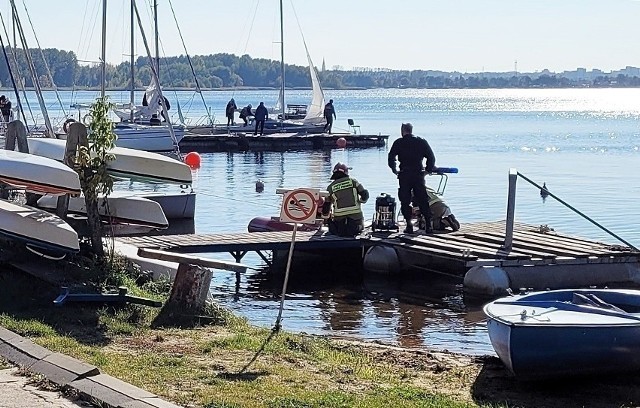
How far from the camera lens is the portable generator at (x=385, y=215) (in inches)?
762

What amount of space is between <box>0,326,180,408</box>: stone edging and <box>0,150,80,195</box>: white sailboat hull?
11.4 feet

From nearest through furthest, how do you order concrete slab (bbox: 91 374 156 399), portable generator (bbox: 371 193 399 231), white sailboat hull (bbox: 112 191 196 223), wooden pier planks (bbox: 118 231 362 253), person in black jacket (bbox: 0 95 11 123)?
concrete slab (bbox: 91 374 156 399), wooden pier planks (bbox: 118 231 362 253), portable generator (bbox: 371 193 399 231), white sailboat hull (bbox: 112 191 196 223), person in black jacket (bbox: 0 95 11 123)

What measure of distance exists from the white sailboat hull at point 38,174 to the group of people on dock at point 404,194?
560 cm

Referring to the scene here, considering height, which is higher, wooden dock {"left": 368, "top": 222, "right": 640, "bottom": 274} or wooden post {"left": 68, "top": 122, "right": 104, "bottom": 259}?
wooden post {"left": 68, "top": 122, "right": 104, "bottom": 259}

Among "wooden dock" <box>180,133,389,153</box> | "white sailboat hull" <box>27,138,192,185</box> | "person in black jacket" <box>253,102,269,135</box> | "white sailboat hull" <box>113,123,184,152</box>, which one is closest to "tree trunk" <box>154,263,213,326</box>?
"white sailboat hull" <box>27,138,192,185</box>

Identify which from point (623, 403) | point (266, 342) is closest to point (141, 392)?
point (266, 342)

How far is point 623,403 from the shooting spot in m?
9.98

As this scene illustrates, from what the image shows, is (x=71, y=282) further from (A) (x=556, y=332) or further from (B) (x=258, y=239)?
(B) (x=258, y=239)

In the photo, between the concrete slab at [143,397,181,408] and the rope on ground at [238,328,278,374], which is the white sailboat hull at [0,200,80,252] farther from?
the concrete slab at [143,397,181,408]

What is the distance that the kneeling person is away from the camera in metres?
18.5

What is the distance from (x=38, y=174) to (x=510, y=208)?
726 centimetres

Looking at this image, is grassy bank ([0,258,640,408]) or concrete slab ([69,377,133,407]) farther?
grassy bank ([0,258,640,408])

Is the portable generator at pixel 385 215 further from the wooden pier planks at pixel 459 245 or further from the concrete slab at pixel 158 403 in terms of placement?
the concrete slab at pixel 158 403

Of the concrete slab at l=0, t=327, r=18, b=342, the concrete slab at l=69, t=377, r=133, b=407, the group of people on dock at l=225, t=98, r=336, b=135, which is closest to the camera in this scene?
the concrete slab at l=69, t=377, r=133, b=407
